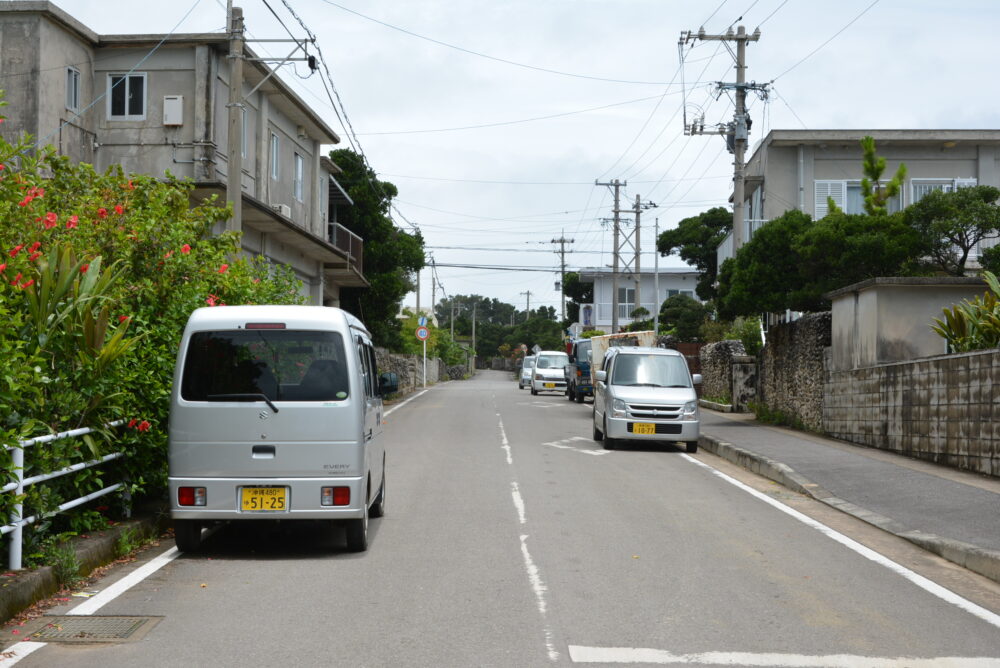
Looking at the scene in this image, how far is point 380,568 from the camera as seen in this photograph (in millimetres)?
8117

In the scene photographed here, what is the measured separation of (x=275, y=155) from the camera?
29156 mm

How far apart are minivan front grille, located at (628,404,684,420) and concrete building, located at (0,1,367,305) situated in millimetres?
7386

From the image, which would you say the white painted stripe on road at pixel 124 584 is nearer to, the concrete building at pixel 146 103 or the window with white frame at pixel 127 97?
the concrete building at pixel 146 103

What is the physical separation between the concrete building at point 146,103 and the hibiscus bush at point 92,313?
9.13 meters

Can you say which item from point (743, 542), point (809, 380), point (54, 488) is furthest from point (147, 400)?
point (809, 380)

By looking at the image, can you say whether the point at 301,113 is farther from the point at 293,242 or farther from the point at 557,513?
the point at 557,513

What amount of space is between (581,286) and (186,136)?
62.8 meters

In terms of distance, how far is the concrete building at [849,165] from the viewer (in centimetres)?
3400

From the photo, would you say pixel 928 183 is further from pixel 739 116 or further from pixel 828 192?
pixel 739 116

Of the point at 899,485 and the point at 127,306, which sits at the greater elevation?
the point at 127,306

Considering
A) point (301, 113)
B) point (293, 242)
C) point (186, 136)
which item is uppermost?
point (301, 113)

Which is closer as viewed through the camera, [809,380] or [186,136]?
[809,380]

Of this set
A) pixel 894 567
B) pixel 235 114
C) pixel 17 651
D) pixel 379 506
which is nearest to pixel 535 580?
pixel 894 567

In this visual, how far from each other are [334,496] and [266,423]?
2.72 ft
